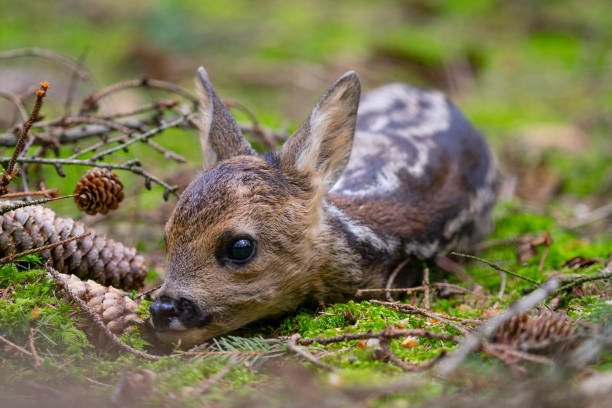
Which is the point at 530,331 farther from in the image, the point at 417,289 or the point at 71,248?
the point at 71,248

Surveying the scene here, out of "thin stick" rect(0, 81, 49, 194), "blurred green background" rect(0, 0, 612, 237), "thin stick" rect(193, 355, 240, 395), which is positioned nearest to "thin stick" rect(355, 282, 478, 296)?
"thin stick" rect(193, 355, 240, 395)

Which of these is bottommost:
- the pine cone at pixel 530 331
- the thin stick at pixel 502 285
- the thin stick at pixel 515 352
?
the thin stick at pixel 502 285

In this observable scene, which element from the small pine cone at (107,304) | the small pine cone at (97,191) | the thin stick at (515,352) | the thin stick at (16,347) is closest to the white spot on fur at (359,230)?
the small pine cone at (97,191)

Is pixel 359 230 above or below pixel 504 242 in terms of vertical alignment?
above

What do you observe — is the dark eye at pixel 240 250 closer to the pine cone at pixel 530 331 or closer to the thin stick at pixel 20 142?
the thin stick at pixel 20 142

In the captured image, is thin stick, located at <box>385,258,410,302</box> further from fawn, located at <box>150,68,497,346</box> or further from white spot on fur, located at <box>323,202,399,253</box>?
white spot on fur, located at <box>323,202,399,253</box>

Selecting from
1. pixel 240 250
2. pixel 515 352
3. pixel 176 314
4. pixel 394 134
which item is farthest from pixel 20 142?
pixel 394 134

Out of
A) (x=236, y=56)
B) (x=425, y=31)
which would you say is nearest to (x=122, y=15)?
(x=236, y=56)
